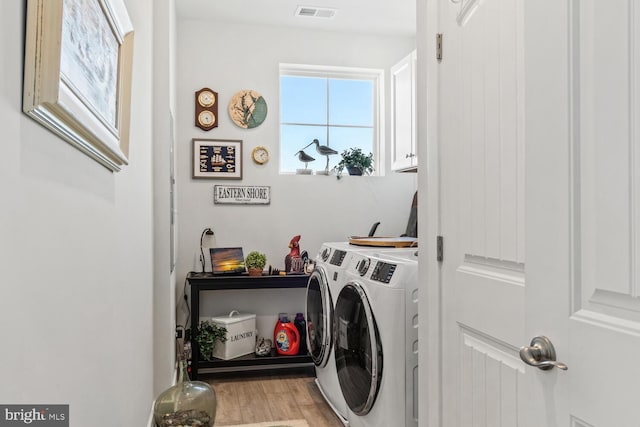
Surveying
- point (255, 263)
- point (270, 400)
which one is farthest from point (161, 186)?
point (270, 400)

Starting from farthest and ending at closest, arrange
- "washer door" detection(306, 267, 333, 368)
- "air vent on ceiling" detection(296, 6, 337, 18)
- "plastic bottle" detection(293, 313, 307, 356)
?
"plastic bottle" detection(293, 313, 307, 356) < "air vent on ceiling" detection(296, 6, 337, 18) < "washer door" detection(306, 267, 333, 368)

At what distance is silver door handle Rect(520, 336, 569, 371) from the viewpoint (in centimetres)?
100

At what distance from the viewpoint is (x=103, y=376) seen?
4.58 feet

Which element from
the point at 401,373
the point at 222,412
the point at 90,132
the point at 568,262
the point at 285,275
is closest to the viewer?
the point at 568,262

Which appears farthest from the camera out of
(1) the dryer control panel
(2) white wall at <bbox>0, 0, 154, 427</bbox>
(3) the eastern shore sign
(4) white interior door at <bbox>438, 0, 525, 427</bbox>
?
(3) the eastern shore sign

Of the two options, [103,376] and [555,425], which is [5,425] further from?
[555,425]

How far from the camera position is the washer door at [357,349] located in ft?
7.26

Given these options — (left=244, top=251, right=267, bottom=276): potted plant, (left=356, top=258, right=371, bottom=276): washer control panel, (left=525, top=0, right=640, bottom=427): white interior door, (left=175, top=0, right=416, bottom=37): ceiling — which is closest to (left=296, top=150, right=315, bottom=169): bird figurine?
(left=244, top=251, right=267, bottom=276): potted plant

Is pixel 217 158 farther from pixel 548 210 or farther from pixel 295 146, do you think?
pixel 548 210

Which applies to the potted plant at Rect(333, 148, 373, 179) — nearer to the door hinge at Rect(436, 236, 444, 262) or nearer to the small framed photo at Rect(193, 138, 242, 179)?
the small framed photo at Rect(193, 138, 242, 179)

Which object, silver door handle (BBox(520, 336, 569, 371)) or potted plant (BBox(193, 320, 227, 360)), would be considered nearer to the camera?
silver door handle (BBox(520, 336, 569, 371))

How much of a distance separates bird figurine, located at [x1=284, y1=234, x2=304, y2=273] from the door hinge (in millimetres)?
2283

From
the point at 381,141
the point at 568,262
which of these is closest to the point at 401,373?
the point at 568,262

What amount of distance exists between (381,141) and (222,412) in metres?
2.54
